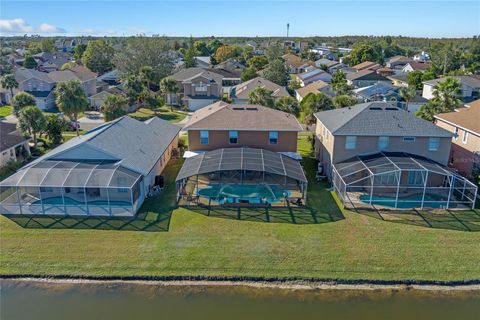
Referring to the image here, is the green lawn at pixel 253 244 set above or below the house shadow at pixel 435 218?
below

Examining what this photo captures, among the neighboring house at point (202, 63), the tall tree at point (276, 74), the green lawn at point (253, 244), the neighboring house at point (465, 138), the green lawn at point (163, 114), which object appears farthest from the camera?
the neighboring house at point (202, 63)

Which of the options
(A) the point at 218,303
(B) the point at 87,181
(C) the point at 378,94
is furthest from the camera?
(C) the point at 378,94

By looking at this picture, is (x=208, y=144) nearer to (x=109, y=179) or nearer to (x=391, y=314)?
(x=109, y=179)

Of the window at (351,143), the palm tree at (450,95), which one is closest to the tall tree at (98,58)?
the palm tree at (450,95)

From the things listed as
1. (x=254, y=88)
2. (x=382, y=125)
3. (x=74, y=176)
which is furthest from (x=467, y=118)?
(x=254, y=88)

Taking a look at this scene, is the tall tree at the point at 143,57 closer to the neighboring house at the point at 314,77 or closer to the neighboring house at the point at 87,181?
the neighboring house at the point at 314,77

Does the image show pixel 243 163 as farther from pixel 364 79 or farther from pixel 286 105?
pixel 364 79

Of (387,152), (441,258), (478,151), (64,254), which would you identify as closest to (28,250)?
(64,254)

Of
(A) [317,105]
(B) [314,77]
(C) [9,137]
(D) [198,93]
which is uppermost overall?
(B) [314,77]
